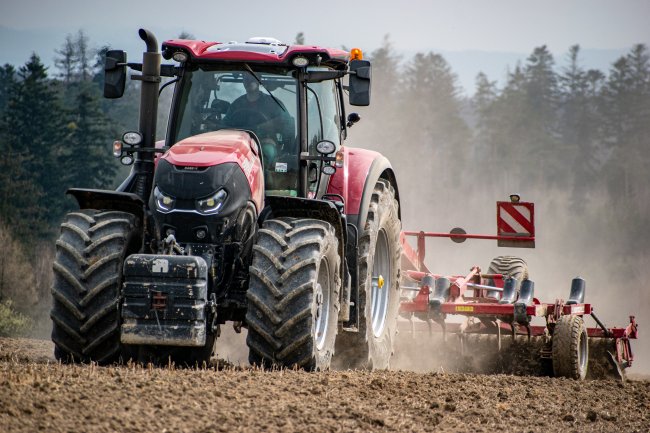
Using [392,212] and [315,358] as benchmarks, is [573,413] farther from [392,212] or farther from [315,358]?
[392,212]

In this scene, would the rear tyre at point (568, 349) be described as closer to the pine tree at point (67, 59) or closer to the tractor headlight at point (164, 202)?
the tractor headlight at point (164, 202)

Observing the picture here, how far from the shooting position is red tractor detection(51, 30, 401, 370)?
8.09 meters

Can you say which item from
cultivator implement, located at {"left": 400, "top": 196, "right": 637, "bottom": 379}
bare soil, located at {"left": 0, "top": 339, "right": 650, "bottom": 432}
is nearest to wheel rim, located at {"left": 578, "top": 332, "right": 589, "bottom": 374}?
cultivator implement, located at {"left": 400, "top": 196, "right": 637, "bottom": 379}

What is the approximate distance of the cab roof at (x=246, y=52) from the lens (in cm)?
952

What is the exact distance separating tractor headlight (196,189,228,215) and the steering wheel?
1.19 meters

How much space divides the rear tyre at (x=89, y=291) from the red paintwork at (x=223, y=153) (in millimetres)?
754

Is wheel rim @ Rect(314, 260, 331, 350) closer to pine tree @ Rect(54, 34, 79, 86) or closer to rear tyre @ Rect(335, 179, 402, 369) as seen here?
rear tyre @ Rect(335, 179, 402, 369)

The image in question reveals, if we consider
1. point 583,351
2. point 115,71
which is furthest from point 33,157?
point 115,71

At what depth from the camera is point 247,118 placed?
31.2ft

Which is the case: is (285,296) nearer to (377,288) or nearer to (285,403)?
(285,403)

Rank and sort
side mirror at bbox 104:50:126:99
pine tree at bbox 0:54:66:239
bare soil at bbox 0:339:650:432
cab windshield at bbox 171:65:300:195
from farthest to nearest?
pine tree at bbox 0:54:66:239 < cab windshield at bbox 171:65:300:195 < side mirror at bbox 104:50:126:99 < bare soil at bbox 0:339:650:432

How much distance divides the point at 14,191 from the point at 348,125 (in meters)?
31.8

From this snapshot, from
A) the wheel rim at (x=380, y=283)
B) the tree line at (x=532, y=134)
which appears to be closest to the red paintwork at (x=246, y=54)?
the wheel rim at (x=380, y=283)

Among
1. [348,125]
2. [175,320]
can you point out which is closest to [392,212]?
[348,125]
